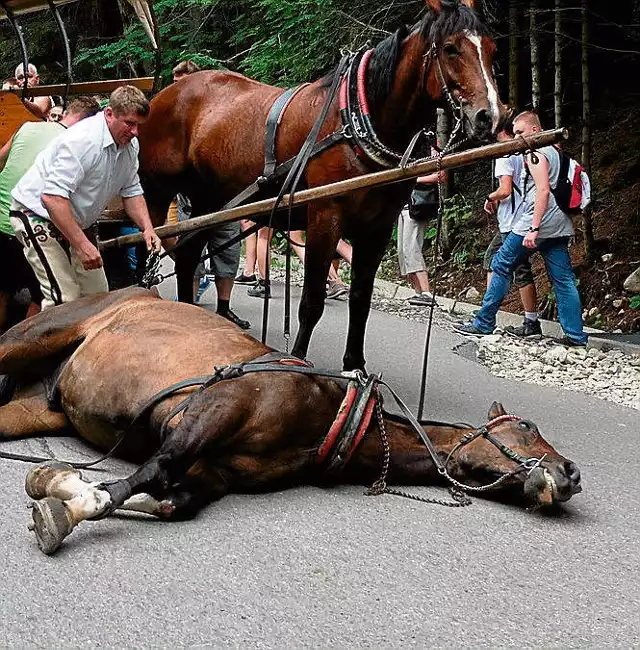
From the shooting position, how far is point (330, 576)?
3424 mm

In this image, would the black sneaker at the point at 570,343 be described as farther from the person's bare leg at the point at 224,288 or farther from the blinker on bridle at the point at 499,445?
the blinker on bridle at the point at 499,445

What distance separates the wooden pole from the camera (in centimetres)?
491

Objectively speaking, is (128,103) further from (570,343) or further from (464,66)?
(570,343)

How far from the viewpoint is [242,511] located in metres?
3.96

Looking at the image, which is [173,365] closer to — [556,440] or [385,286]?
[556,440]

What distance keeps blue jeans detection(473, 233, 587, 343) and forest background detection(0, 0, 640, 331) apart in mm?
1425

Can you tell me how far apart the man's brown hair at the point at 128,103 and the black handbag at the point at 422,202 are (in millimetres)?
5517

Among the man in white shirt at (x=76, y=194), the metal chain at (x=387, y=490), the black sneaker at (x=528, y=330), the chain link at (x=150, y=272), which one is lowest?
the black sneaker at (x=528, y=330)

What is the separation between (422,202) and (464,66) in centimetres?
523

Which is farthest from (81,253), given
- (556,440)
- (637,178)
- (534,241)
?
(637,178)

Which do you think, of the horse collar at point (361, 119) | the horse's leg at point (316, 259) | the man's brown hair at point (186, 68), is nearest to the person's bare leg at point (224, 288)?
the man's brown hair at point (186, 68)

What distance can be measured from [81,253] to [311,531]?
2370 mm

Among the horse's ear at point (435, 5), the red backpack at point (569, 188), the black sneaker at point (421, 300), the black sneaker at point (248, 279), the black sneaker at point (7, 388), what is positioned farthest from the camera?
the black sneaker at point (248, 279)

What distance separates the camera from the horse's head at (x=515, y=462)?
12.7ft
